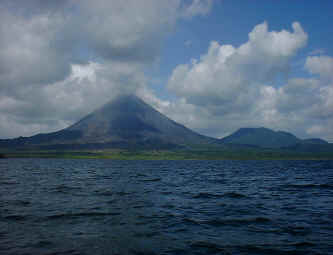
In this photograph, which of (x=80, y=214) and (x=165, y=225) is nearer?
(x=165, y=225)

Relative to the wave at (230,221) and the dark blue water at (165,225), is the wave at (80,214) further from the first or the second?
the wave at (230,221)

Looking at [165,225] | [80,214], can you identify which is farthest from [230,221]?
[80,214]

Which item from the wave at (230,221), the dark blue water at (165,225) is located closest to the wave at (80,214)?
the dark blue water at (165,225)

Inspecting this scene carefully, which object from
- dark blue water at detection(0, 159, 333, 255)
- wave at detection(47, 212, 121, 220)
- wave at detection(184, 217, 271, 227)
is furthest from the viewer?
wave at detection(47, 212, 121, 220)

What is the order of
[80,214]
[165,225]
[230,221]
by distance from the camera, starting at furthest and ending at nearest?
[80,214] < [230,221] < [165,225]

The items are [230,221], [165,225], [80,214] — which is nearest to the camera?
[165,225]

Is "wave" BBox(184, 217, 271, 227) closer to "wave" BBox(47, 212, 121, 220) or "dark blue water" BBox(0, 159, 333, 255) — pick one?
"dark blue water" BBox(0, 159, 333, 255)

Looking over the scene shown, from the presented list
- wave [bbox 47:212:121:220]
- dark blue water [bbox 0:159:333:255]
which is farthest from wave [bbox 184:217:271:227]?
wave [bbox 47:212:121:220]

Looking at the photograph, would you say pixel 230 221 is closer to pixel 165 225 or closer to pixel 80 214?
pixel 165 225

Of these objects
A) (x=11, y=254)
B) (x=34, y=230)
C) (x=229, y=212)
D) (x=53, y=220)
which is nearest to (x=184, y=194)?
(x=229, y=212)

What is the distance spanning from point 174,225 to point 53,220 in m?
10.6

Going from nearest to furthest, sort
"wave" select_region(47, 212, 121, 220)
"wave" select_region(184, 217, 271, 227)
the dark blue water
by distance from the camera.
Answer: the dark blue water, "wave" select_region(184, 217, 271, 227), "wave" select_region(47, 212, 121, 220)

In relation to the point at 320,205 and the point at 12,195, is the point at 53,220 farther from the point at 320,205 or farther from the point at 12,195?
the point at 320,205

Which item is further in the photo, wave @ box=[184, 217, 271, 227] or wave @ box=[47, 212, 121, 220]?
wave @ box=[47, 212, 121, 220]
